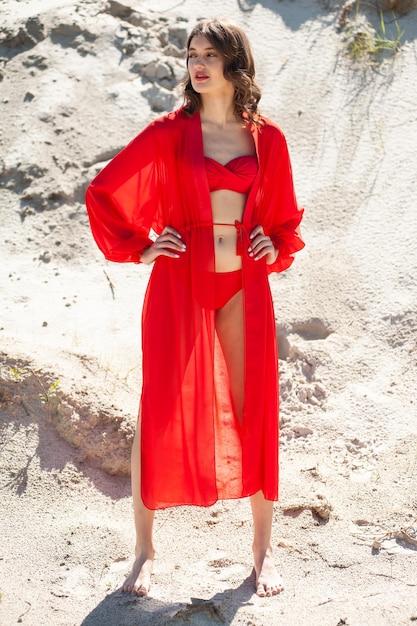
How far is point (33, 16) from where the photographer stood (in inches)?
256

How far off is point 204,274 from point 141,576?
114 centimetres

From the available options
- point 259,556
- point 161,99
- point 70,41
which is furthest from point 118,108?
point 259,556

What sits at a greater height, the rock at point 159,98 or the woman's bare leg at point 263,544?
the rock at point 159,98

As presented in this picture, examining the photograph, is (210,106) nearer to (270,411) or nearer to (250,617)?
(270,411)

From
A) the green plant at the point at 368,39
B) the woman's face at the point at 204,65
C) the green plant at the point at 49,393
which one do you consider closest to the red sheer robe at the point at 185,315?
the woman's face at the point at 204,65

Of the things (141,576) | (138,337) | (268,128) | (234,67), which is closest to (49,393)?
(138,337)

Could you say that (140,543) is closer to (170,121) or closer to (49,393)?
(49,393)

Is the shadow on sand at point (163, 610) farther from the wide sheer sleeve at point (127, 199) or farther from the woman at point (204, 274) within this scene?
the wide sheer sleeve at point (127, 199)

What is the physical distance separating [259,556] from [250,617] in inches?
12.1

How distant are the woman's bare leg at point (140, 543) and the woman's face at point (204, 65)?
4.16 feet

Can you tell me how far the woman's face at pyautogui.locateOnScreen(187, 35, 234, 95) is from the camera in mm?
3250

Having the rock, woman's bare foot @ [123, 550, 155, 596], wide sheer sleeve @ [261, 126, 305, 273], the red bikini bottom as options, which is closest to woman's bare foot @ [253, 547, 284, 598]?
woman's bare foot @ [123, 550, 155, 596]

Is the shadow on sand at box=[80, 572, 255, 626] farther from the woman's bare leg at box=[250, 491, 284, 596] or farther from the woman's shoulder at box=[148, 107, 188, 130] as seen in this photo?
the woman's shoulder at box=[148, 107, 188, 130]

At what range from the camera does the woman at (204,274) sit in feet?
10.8
